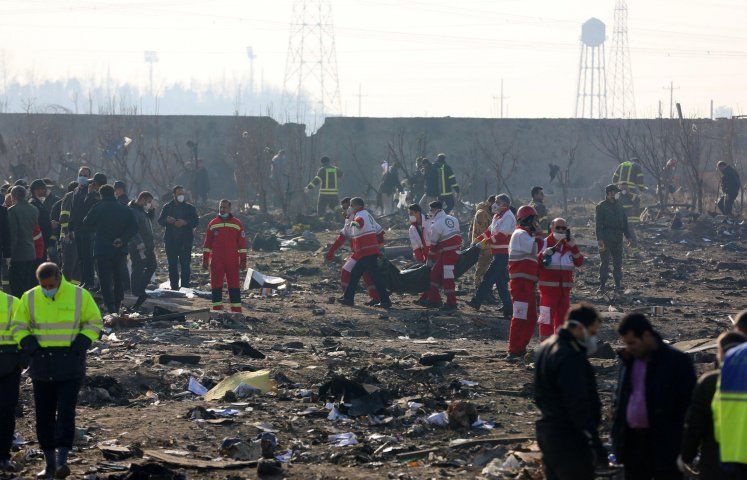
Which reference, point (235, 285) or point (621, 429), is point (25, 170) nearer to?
point (235, 285)

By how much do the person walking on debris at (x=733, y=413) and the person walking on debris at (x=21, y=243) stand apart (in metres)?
10.3

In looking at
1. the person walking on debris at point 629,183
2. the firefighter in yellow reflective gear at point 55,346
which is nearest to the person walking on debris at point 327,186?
the person walking on debris at point 629,183

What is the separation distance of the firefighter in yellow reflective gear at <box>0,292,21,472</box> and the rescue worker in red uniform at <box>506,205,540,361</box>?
5528 millimetres

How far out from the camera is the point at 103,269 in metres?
15.1

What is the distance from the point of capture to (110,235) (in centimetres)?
1499

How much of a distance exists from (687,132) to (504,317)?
16.2 m

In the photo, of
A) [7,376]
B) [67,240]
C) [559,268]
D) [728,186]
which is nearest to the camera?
[7,376]

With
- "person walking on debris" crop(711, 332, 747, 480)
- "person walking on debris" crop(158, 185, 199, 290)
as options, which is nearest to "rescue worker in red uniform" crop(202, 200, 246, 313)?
"person walking on debris" crop(158, 185, 199, 290)

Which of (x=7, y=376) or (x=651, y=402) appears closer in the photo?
(x=651, y=402)

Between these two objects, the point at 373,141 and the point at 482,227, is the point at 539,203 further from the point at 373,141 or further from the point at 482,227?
the point at 373,141

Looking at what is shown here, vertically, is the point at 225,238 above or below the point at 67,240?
above

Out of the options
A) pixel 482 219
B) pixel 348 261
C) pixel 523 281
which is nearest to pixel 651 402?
pixel 523 281

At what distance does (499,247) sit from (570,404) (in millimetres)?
9405

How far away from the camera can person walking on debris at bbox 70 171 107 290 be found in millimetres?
16156
